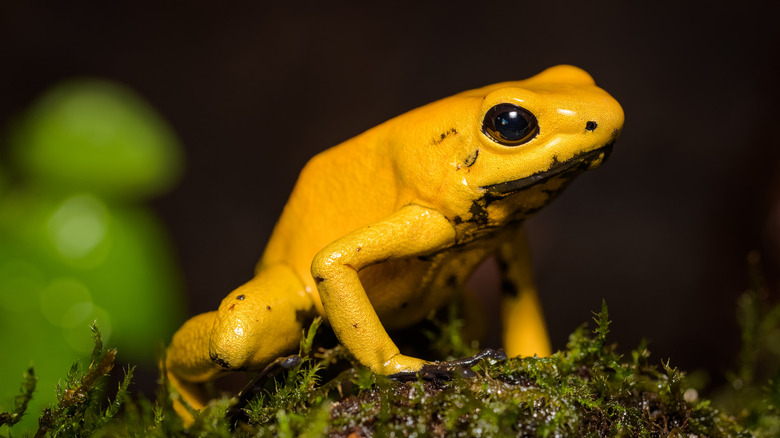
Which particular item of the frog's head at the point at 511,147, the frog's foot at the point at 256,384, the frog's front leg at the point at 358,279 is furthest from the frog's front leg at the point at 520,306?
the frog's foot at the point at 256,384

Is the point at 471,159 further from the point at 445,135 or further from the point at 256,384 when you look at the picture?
the point at 256,384

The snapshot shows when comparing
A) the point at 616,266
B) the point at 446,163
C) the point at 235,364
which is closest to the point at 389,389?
the point at 235,364

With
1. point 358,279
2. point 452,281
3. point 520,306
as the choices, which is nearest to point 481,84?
point 520,306

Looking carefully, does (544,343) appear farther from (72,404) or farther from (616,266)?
(616,266)

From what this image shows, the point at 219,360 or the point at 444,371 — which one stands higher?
the point at 219,360

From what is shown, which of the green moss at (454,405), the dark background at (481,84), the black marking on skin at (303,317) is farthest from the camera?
the dark background at (481,84)

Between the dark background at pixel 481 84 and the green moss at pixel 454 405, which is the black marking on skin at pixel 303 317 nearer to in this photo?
the green moss at pixel 454 405
